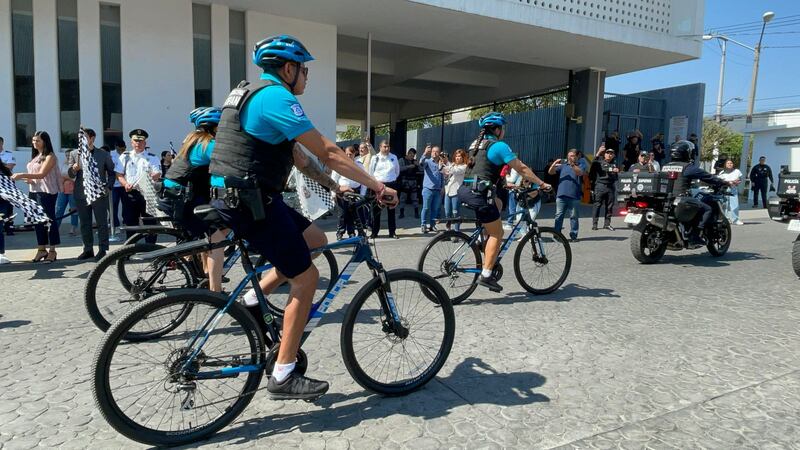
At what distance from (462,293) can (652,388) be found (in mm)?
2223

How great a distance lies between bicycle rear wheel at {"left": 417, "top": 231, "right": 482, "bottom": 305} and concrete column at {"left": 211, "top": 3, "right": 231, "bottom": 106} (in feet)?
30.7

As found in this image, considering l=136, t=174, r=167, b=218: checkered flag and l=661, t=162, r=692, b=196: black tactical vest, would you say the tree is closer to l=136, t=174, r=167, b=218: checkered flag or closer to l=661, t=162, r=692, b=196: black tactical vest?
l=661, t=162, r=692, b=196: black tactical vest

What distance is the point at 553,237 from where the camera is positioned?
5.70m

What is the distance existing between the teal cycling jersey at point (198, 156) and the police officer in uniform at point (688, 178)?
21.1 feet

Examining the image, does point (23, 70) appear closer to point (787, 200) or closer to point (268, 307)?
point (268, 307)

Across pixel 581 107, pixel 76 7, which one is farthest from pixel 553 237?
pixel 581 107

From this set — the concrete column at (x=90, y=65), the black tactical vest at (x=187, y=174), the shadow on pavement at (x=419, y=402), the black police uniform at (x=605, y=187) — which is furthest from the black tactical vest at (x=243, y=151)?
the concrete column at (x=90, y=65)

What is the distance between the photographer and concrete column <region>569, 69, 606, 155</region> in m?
19.1

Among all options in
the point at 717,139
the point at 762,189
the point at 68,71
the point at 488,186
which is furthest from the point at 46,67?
the point at 717,139

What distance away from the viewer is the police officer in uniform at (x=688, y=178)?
7.63 metres

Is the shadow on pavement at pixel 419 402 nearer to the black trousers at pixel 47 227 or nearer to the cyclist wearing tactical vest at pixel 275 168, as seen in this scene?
the cyclist wearing tactical vest at pixel 275 168

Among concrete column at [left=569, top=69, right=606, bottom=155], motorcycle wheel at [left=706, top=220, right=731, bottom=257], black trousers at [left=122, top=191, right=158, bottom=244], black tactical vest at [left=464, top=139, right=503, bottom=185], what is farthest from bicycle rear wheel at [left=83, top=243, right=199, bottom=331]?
concrete column at [left=569, top=69, right=606, bottom=155]

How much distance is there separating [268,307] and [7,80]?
11412 millimetres

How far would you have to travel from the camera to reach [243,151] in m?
2.71
